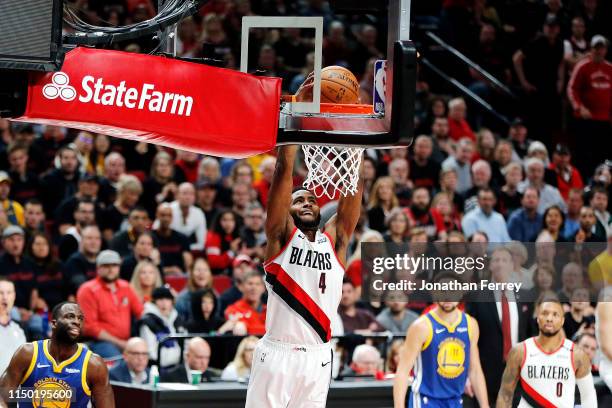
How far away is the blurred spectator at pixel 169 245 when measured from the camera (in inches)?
489

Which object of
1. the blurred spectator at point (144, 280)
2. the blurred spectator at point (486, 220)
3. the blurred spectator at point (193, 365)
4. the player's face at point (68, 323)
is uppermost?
the blurred spectator at point (486, 220)

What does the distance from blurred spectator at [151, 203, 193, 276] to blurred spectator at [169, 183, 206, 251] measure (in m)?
0.23

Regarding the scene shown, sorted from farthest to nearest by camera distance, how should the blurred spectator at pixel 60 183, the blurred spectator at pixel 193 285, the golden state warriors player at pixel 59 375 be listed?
the blurred spectator at pixel 60 183 → the blurred spectator at pixel 193 285 → the golden state warriors player at pixel 59 375

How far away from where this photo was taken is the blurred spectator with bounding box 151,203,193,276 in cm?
1243

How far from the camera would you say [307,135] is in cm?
701

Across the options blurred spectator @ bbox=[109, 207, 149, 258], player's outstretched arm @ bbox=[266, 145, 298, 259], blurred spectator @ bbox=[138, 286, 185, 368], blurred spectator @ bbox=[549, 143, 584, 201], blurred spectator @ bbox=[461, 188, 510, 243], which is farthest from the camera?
blurred spectator @ bbox=[549, 143, 584, 201]

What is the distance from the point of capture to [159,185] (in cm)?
1327

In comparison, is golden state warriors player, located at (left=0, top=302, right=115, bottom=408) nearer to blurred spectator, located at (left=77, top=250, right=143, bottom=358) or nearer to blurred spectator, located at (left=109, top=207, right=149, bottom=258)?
blurred spectator, located at (left=77, top=250, right=143, bottom=358)

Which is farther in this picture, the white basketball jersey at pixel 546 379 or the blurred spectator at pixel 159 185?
the blurred spectator at pixel 159 185

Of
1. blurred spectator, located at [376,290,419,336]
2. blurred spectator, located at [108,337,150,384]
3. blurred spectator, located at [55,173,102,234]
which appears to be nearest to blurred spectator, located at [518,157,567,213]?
blurred spectator, located at [376,290,419,336]

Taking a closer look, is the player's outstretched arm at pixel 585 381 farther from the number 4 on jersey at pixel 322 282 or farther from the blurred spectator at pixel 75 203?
the blurred spectator at pixel 75 203

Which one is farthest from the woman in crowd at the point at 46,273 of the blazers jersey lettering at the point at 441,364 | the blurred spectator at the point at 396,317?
the blazers jersey lettering at the point at 441,364

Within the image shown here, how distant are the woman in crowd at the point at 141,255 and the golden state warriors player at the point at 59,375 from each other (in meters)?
2.93

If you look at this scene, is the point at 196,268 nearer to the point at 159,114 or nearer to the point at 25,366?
the point at 25,366
